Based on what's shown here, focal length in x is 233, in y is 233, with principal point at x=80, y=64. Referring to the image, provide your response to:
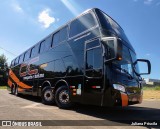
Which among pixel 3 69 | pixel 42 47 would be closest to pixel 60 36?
pixel 42 47

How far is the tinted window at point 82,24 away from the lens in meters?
9.40

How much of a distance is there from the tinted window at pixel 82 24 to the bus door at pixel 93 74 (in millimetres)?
891

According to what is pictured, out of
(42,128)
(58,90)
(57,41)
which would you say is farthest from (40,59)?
(42,128)

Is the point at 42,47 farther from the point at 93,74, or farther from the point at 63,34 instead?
the point at 93,74

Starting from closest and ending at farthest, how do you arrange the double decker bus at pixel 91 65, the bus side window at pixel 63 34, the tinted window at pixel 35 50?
the double decker bus at pixel 91 65 → the bus side window at pixel 63 34 → the tinted window at pixel 35 50

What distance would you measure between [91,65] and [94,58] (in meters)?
0.29

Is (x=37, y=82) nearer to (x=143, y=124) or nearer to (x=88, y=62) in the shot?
(x=88, y=62)

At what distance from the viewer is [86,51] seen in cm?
906

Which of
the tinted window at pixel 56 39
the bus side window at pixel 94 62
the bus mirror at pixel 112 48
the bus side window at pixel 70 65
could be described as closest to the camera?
the bus mirror at pixel 112 48

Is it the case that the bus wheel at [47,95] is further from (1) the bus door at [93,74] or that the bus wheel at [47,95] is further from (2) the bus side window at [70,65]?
(1) the bus door at [93,74]

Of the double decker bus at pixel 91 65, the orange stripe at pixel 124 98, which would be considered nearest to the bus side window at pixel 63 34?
the double decker bus at pixel 91 65

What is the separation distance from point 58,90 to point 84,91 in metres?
2.21

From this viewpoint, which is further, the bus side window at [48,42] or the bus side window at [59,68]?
the bus side window at [48,42]

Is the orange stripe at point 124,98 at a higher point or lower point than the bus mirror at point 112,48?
lower
